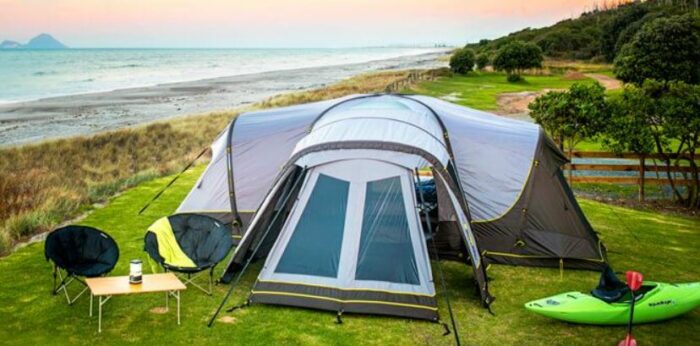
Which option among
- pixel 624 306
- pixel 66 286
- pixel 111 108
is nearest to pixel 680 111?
pixel 624 306

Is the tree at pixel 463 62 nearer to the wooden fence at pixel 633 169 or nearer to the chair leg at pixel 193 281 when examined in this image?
the wooden fence at pixel 633 169

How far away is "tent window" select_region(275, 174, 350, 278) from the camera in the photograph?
792 cm

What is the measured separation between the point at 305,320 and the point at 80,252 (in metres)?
3.13

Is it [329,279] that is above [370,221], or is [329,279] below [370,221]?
below

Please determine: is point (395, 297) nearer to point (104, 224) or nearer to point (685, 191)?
point (104, 224)

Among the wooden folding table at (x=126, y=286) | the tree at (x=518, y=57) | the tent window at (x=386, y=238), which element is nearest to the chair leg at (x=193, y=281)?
the wooden folding table at (x=126, y=286)

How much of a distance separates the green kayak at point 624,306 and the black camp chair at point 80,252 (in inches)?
212

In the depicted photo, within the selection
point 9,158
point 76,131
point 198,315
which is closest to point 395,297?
point 198,315

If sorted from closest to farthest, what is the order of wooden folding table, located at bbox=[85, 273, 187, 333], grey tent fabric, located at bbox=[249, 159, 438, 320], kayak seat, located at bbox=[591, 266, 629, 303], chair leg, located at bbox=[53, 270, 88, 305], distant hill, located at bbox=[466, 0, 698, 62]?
1. wooden folding table, located at bbox=[85, 273, 187, 333]
2. kayak seat, located at bbox=[591, 266, 629, 303]
3. grey tent fabric, located at bbox=[249, 159, 438, 320]
4. chair leg, located at bbox=[53, 270, 88, 305]
5. distant hill, located at bbox=[466, 0, 698, 62]

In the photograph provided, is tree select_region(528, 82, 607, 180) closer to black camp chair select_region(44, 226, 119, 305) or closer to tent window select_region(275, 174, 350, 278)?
tent window select_region(275, 174, 350, 278)

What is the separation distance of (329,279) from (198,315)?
169 centimetres

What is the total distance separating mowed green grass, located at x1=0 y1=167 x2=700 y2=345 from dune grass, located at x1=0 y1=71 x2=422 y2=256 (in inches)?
114

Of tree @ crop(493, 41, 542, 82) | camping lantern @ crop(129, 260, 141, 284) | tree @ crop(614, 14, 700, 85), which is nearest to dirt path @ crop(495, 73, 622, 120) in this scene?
tree @ crop(614, 14, 700, 85)

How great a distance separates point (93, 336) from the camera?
724 cm
